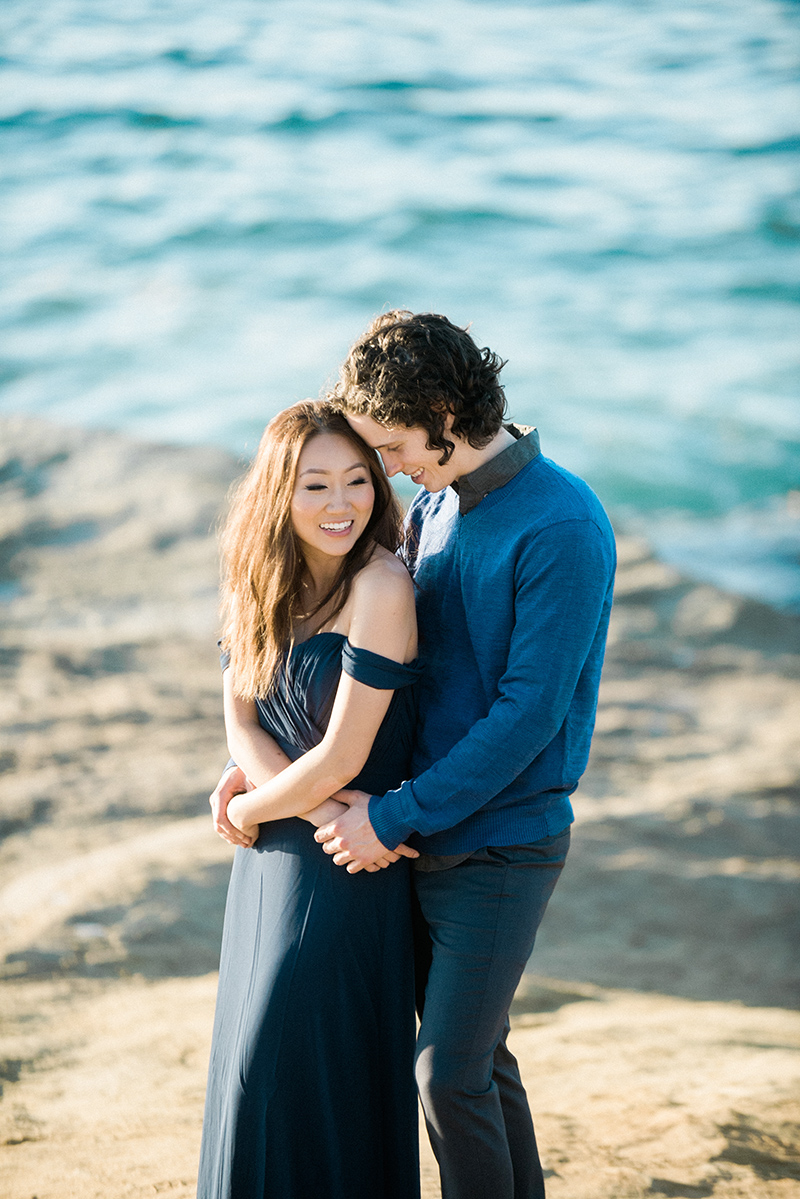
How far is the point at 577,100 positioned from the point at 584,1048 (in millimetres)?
21581

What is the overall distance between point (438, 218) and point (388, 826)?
18.1 meters

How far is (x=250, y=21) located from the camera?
2341 cm

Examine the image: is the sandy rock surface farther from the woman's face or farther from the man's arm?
the woman's face

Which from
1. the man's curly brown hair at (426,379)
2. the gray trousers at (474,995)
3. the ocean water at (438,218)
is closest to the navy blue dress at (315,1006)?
the gray trousers at (474,995)

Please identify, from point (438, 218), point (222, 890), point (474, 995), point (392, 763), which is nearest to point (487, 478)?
point (392, 763)

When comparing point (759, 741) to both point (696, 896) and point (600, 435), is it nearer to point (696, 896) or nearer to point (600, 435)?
point (696, 896)

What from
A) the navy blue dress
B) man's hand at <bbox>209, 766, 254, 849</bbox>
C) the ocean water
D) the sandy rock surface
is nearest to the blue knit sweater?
the navy blue dress

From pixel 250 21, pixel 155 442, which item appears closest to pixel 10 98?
pixel 250 21

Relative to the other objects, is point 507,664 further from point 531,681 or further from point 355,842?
point 355,842

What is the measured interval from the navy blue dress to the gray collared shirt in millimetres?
121

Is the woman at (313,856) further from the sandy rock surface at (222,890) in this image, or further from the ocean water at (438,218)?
the ocean water at (438,218)

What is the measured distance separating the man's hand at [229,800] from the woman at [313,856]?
42mm

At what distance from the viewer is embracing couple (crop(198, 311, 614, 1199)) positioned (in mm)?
2072

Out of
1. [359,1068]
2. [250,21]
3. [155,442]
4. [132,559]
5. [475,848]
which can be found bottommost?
[359,1068]
